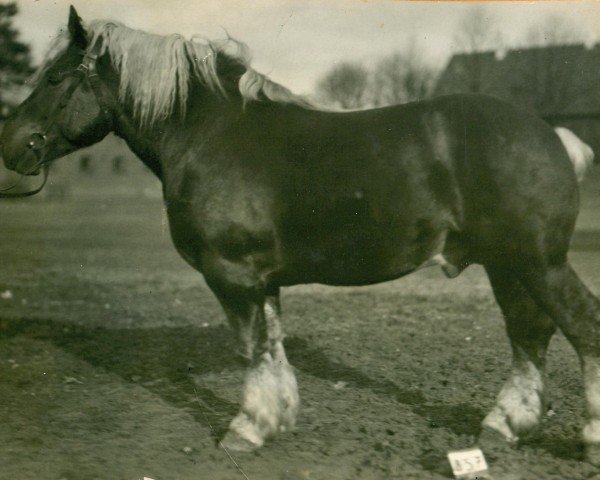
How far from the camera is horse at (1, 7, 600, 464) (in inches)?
134

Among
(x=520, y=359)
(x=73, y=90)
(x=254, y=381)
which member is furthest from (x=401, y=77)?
(x=254, y=381)

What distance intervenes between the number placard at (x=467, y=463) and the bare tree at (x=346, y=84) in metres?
2.90

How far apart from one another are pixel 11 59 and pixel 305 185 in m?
3.49

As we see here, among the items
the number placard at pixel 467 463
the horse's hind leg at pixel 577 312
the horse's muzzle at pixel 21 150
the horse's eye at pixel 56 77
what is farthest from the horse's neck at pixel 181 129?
the number placard at pixel 467 463

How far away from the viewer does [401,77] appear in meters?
6.34

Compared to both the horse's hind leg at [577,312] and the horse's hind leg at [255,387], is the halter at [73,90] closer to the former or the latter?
the horse's hind leg at [255,387]

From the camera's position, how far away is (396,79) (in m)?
6.27

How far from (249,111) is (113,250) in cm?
880

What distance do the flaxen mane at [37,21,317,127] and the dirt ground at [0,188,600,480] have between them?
2.08 m

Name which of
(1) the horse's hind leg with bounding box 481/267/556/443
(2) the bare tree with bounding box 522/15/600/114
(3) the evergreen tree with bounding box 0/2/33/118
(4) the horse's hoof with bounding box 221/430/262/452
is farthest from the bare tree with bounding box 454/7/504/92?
(3) the evergreen tree with bounding box 0/2/33/118

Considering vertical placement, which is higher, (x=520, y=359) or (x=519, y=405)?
(x=520, y=359)

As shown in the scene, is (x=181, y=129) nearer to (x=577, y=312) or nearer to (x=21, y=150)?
(x=21, y=150)

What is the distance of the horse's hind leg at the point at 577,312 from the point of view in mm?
3359

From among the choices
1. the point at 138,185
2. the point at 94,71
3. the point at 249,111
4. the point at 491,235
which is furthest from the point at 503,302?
the point at 138,185
